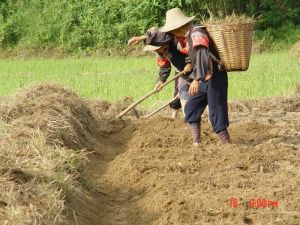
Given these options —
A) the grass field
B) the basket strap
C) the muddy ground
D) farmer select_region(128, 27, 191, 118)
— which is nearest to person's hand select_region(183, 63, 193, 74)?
farmer select_region(128, 27, 191, 118)

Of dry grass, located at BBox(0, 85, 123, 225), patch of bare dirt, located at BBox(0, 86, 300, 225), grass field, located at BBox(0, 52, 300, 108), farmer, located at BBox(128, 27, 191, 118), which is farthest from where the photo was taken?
grass field, located at BBox(0, 52, 300, 108)

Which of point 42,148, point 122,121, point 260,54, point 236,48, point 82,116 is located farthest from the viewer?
point 260,54

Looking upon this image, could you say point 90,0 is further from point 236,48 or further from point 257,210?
point 257,210

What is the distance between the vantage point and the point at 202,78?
22.6ft

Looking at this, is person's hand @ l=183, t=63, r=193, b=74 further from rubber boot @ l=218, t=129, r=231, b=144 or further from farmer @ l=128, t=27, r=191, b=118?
rubber boot @ l=218, t=129, r=231, b=144

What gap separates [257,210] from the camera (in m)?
4.82

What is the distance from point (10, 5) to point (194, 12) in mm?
6812

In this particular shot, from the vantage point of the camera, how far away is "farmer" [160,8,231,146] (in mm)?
6910

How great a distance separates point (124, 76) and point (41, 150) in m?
9.45

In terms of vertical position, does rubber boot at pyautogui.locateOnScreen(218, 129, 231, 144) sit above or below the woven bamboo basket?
below

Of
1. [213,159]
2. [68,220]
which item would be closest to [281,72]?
[213,159]

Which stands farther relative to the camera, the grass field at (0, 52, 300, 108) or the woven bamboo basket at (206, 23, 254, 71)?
the grass field at (0, 52, 300, 108)

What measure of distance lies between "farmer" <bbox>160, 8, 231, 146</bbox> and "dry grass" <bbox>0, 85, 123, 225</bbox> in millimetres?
1356

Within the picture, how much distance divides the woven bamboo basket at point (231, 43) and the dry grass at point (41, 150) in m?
1.84
